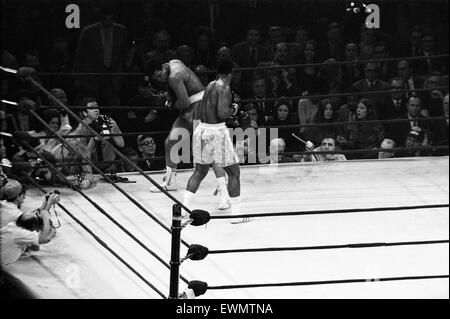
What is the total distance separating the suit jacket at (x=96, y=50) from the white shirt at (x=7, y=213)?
179 centimetres

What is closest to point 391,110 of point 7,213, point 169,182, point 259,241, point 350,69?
point 350,69

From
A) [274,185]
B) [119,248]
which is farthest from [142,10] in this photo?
[119,248]

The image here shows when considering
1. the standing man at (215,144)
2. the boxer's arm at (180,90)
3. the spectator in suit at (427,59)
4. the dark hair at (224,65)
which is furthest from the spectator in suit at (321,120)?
the dark hair at (224,65)

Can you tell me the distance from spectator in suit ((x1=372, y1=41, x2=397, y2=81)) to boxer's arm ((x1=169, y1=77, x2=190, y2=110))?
2074 millimetres

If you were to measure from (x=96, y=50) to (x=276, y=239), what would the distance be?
7.10ft

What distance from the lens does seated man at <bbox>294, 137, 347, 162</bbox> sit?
6.57 meters

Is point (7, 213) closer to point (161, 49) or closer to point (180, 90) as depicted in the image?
point (180, 90)

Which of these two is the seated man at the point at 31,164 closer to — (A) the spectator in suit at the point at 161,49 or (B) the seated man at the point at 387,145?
(A) the spectator in suit at the point at 161,49

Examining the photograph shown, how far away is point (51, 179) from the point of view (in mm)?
5961

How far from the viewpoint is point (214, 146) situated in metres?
5.43

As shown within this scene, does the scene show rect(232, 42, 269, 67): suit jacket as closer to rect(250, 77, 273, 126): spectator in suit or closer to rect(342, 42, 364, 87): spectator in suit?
rect(250, 77, 273, 126): spectator in suit

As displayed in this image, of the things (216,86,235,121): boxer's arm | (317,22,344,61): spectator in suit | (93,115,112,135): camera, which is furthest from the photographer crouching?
(317,22,344,61): spectator in suit

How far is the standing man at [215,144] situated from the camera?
17.6ft
